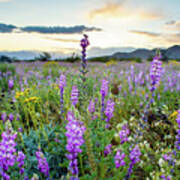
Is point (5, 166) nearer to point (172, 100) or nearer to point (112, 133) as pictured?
point (112, 133)

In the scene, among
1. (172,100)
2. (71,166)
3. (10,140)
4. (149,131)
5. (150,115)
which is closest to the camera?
(10,140)

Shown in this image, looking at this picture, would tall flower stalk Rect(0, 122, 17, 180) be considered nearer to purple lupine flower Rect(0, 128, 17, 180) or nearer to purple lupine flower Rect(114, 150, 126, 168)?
purple lupine flower Rect(0, 128, 17, 180)

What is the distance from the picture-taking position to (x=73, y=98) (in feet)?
8.13

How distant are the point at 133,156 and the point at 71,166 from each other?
1.96ft

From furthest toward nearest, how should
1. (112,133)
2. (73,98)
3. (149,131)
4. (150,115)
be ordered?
(150,115)
(149,131)
(112,133)
(73,98)

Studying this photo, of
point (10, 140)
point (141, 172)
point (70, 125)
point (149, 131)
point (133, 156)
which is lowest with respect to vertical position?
point (141, 172)

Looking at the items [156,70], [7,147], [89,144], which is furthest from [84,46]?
[7,147]

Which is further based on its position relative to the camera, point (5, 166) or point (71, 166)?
point (71, 166)

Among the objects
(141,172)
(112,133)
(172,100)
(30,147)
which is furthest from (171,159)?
(172,100)

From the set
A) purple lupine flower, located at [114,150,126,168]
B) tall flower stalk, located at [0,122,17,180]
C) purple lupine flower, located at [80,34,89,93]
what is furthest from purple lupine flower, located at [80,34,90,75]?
tall flower stalk, located at [0,122,17,180]

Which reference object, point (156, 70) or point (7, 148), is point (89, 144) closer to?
point (7, 148)

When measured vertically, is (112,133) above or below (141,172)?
above

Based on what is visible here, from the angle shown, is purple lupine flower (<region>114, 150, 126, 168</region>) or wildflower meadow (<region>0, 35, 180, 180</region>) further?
purple lupine flower (<region>114, 150, 126, 168</region>)

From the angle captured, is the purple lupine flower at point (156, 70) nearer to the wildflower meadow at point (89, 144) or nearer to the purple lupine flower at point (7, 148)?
the wildflower meadow at point (89, 144)
